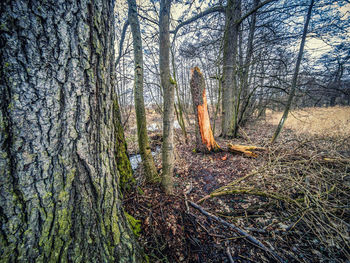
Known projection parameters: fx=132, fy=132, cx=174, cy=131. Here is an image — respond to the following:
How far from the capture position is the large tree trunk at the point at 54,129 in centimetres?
62

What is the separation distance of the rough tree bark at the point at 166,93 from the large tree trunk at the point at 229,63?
11.5 feet

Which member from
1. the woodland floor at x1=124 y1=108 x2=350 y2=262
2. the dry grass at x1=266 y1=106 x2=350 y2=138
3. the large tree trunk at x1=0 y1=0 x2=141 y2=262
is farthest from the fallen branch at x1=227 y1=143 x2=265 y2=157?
the large tree trunk at x1=0 y1=0 x2=141 y2=262

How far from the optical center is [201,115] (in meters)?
4.25

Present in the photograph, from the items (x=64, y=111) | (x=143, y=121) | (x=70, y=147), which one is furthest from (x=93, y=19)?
(x=143, y=121)

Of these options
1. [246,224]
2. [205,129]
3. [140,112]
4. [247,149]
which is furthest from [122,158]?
[247,149]

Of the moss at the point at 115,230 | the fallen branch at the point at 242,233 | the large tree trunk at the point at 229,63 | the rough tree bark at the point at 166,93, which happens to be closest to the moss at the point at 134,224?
the moss at the point at 115,230

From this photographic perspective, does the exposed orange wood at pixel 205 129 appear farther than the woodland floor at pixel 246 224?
Yes

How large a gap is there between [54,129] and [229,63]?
230 inches

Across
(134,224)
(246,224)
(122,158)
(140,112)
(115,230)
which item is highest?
(140,112)

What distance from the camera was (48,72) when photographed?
69 cm

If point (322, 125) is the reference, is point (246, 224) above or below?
below

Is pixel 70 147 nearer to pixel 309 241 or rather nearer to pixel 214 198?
pixel 214 198

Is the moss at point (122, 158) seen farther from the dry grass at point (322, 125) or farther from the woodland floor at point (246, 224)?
the dry grass at point (322, 125)

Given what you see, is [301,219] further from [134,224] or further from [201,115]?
[201,115]
